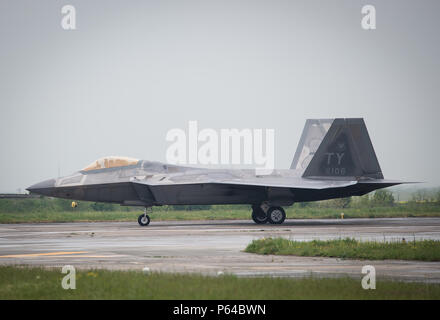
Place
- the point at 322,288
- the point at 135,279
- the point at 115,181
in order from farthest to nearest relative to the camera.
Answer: the point at 115,181 → the point at 135,279 → the point at 322,288

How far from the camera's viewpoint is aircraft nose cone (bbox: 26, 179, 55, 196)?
32.8m

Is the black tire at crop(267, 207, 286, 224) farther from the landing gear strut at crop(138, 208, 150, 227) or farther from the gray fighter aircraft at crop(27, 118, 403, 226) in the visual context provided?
the landing gear strut at crop(138, 208, 150, 227)

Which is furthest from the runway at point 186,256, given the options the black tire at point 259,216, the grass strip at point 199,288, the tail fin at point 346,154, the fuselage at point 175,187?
the black tire at point 259,216

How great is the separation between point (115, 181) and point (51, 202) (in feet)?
71.8

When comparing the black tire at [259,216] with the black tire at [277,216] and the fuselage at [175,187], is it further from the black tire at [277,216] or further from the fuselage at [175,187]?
the black tire at [277,216]

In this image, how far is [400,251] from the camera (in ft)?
53.4

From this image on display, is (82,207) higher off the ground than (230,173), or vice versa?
(230,173)

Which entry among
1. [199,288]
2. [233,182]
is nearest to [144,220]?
[233,182]

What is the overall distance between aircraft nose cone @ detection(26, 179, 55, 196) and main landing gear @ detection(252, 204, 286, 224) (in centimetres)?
1089

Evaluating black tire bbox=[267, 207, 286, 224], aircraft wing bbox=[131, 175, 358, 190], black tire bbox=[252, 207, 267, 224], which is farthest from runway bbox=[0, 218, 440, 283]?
black tire bbox=[252, 207, 267, 224]

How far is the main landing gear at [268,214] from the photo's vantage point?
3322 centimetres

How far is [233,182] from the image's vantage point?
32.7m
